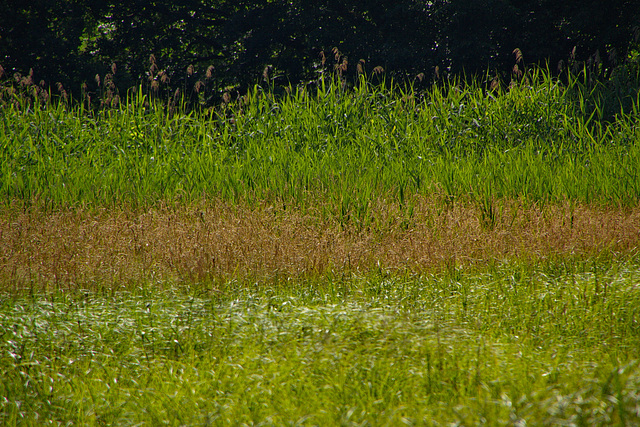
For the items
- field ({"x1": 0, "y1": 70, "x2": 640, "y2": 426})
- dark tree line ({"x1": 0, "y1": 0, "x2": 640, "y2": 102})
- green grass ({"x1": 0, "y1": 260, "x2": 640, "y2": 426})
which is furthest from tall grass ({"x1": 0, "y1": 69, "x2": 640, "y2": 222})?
dark tree line ({"x1": 0, "y1": 0, "x2": 640, "y2": 102})

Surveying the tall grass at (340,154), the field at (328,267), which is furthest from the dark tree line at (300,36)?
the field at (328,267)

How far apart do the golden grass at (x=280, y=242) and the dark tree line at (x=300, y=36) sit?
860 cm

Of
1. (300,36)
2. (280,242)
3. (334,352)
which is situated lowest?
(334,352)

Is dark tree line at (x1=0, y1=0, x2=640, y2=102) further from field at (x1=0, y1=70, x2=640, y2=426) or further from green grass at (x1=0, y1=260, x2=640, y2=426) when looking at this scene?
green grass at (x1=0, y1=260, x2=640, y2=426)

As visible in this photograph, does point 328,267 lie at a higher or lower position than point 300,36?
lower

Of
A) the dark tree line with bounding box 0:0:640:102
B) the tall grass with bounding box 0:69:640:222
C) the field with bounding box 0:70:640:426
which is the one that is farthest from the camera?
the dark tree line with bounding box 0:0:640:102

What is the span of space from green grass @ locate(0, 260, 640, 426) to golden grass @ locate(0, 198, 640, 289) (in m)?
0.22

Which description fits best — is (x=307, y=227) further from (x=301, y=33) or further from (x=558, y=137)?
(x=301, y=33)

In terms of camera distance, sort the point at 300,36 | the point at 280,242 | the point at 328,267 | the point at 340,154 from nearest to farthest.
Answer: the point at 328,267
the point at 280,242
the point at 340,154
the point at 300,36

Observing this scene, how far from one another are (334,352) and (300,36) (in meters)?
15.5

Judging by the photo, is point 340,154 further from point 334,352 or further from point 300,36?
point 300,36

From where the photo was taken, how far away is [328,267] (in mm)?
3986

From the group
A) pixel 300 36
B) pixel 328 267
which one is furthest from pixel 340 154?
pixel 300 36

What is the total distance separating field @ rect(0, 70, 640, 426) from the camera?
2.29 meters
